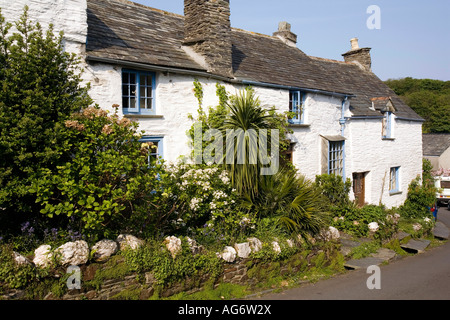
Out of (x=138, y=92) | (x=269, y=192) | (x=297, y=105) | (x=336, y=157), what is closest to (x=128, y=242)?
(x=269, y=192)

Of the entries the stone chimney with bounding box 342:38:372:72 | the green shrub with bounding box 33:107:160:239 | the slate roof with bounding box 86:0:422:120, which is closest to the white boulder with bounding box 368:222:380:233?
the slate roof with bounding box 86:0:422:120

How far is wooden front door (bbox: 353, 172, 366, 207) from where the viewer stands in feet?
54.6

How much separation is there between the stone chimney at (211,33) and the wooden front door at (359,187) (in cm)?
834

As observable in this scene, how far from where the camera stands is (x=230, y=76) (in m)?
11.5

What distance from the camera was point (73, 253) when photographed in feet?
19.6

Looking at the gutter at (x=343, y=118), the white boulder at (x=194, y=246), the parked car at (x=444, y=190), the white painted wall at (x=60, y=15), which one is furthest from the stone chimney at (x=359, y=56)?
the white boulder at (x=194, y=246)

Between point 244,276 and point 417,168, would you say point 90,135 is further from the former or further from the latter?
point 417,168

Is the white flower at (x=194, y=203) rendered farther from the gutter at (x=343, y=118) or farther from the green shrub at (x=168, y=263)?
the gutter at (x=343, y=118)

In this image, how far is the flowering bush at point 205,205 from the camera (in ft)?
26.1

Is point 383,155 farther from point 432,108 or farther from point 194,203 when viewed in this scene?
point 432,108

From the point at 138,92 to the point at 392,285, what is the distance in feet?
25.1

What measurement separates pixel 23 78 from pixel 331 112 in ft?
37.1
